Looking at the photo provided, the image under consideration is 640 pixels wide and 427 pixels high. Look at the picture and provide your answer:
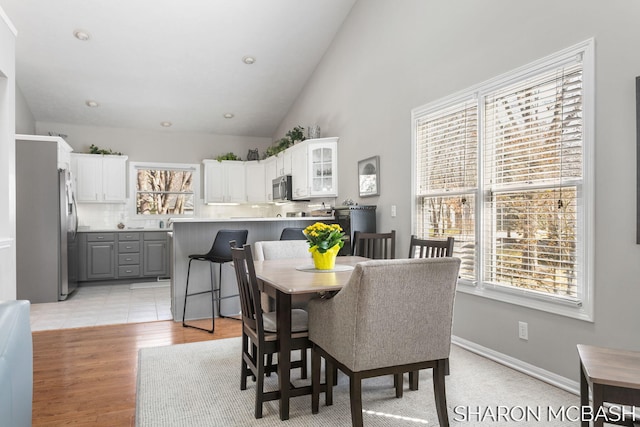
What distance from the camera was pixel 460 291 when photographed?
3461 millimetres

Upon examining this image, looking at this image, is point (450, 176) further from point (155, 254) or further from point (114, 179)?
point (114, 179)

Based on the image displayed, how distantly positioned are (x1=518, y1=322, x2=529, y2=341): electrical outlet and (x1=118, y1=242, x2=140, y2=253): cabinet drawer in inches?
230

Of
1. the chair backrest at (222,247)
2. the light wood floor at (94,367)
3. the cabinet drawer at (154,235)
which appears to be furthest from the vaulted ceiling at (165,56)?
the light wood floor at (94,367)

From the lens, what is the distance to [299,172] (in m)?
6.05

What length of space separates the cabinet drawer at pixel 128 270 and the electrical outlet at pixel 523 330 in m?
5.84

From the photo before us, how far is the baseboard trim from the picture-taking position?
2547mm

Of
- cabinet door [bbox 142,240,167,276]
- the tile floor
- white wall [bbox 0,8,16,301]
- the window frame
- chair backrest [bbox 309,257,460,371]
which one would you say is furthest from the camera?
the window frame

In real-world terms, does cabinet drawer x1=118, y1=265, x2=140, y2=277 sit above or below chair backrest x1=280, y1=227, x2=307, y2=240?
below

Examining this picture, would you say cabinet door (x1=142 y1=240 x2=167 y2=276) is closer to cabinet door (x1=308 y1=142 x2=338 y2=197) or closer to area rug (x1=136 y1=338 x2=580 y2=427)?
cabinet door (x1=308 y1=142 x2=338 y2=197)

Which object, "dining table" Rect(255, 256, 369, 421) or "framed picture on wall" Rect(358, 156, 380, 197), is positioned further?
"framed picture on wall" Rect(358, 156, 380, 197)

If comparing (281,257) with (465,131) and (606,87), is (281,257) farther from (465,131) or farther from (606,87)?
(606,87)

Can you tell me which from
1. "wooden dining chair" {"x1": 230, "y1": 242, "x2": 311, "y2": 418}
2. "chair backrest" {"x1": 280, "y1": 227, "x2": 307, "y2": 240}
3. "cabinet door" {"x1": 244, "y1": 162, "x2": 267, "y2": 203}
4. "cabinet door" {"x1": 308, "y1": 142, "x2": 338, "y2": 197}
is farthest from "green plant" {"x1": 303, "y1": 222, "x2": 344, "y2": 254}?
"cabinet door" {"x1": 244, "y1": 162, "x2": 267, "y2": 203}

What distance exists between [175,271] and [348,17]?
381 cm

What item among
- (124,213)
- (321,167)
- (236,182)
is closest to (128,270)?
(124,213)
